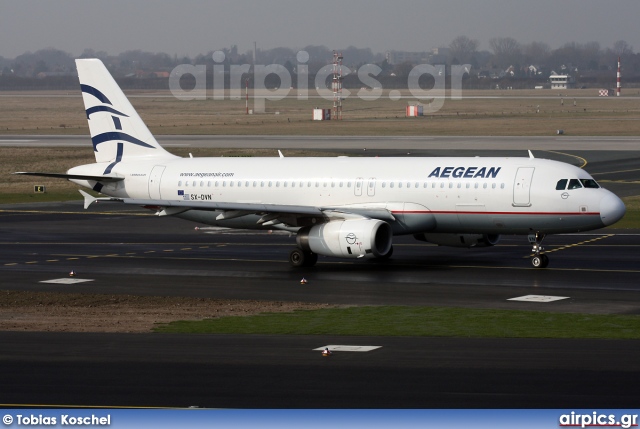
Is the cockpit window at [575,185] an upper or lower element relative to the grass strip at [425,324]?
upper

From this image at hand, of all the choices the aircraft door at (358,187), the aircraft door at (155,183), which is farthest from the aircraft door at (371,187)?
the aircraft door at (155,183)

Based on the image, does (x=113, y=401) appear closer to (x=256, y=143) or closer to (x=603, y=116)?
(x=256, y=143)

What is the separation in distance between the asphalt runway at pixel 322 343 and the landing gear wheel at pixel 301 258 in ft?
2.12

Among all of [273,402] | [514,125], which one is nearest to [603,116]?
[514,125]

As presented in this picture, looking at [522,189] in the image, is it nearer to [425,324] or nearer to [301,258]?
[301,258]

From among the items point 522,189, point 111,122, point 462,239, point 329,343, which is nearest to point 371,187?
point 462,239

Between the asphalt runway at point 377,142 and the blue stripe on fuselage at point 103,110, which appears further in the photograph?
the asphalt runway at point 377,142

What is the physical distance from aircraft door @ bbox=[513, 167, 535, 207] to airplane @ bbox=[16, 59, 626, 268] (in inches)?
1.6

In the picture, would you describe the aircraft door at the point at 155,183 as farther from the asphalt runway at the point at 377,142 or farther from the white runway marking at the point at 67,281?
the asphalt runway at the point at 377,142

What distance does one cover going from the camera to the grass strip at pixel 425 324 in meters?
30.9

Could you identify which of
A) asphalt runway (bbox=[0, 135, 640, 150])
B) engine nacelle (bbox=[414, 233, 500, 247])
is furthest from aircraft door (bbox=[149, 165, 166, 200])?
asphalt runway (bbox=[0, 135, 640, 150])

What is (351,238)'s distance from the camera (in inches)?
1713

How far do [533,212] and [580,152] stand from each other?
64.0 meters

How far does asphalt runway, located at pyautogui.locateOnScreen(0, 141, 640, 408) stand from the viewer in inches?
902
